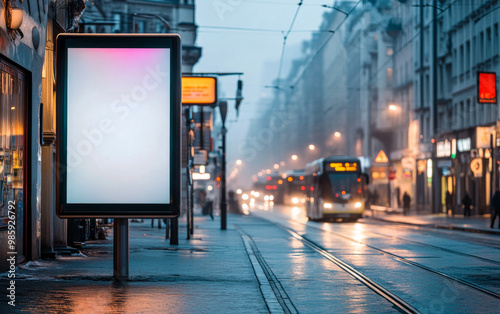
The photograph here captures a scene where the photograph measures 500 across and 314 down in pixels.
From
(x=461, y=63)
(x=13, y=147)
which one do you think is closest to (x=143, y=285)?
(x=13, y=147)

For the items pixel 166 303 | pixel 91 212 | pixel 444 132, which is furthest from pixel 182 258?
pixel 444 132

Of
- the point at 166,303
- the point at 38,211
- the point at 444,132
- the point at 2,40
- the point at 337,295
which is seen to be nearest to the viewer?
the point at 166,303

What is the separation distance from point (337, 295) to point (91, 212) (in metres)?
3.41

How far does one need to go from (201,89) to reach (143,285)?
824 inches

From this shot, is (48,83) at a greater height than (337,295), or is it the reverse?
(48,83)

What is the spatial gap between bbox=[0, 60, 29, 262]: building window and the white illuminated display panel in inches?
66.1

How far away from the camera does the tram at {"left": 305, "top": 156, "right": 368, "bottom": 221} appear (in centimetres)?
4719

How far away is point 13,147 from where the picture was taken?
14.8m

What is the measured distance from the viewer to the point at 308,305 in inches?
455

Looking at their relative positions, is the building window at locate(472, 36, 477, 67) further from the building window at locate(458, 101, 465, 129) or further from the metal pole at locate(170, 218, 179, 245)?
the metal pole at locate(170, 218, 179, 245)

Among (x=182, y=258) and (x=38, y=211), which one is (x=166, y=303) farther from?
(x=182, y=258)

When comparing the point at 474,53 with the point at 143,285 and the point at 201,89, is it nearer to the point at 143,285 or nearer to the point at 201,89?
the point at 201,89

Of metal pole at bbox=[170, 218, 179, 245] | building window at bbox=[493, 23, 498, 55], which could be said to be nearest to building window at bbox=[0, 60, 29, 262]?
metal pole at bbox=[170, 218, 179, 245]

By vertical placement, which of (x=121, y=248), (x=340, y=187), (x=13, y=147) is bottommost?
(x=121, y=248)
